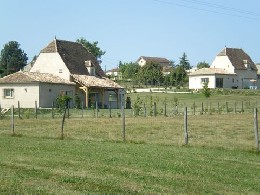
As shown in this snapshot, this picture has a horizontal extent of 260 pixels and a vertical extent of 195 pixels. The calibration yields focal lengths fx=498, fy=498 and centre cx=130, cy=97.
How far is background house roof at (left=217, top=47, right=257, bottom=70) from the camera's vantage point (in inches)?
3749

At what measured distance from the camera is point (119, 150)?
17906 mm

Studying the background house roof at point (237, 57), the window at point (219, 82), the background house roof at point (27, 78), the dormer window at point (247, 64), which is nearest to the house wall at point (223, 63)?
the background house roof at point (237, 57)

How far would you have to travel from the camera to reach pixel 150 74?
107 m

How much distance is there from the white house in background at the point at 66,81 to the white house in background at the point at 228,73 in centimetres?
2892

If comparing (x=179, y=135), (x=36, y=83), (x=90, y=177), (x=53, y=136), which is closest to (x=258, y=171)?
(x=90, y=177)

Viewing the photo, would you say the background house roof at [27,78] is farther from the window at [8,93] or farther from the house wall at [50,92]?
the window at [8,93]

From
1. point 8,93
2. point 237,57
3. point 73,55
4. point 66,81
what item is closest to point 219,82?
point 237,57

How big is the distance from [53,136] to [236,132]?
31.6ft

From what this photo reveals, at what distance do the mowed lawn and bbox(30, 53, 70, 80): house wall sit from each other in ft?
118

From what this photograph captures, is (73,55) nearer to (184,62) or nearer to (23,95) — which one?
(23,95)

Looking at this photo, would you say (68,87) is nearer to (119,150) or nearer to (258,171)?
(119,150)

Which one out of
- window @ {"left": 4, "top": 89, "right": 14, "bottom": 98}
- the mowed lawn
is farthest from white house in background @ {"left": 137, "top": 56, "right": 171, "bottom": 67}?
the mowed lawn

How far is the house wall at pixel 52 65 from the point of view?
60.0 metres

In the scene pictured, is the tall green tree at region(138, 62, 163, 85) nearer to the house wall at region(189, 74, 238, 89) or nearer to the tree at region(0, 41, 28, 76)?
the house wall at region(189, 74, 238, 89)
